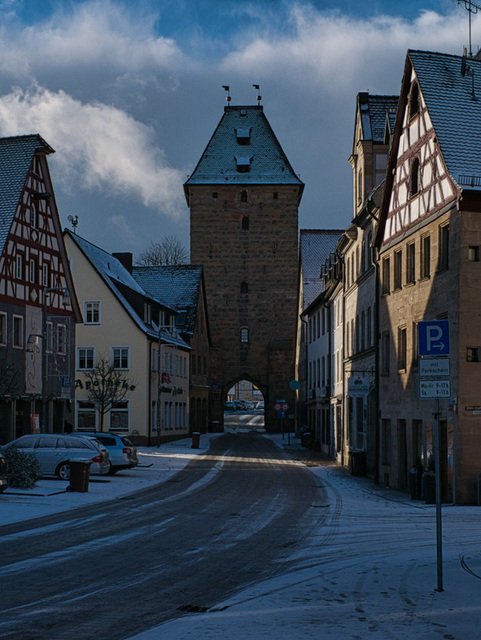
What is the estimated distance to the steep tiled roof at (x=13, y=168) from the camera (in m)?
39.7

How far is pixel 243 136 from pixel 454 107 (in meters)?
62.7

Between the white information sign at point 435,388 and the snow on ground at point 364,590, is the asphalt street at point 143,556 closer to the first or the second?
the snow on ground at point 364,590

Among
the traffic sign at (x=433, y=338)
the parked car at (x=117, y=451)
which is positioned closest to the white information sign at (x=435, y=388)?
the traffic sign at (x=433, y=338)

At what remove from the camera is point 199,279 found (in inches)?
2881

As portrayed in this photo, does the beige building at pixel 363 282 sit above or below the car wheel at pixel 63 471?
above

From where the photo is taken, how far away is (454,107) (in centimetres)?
2695

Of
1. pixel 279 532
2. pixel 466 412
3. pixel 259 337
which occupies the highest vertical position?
pixel 259 337

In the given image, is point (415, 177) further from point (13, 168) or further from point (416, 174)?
point (13, 168)

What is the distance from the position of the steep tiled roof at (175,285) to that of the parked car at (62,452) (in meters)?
40.8

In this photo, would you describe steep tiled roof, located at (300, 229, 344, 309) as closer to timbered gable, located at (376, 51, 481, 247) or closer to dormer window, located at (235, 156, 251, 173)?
dormer window, located at (235, 156, 251, 173)

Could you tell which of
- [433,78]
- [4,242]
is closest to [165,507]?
[433,78]

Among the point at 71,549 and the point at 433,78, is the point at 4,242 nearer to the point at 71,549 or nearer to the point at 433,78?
the point at 433,78

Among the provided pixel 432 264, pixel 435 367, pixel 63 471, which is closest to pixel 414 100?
pixel 432 264

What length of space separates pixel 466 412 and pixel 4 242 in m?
22.5
